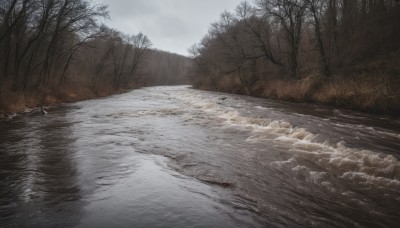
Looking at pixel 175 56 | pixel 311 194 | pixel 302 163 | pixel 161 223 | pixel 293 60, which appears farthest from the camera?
pixel 175 56

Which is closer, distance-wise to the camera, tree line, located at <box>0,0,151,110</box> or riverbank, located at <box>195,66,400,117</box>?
riverbank, located at <box>195,66,400,117</box>

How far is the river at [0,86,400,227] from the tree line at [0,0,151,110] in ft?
36.3

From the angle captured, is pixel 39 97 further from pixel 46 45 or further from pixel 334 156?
pixel 334 156

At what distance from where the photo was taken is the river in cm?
515

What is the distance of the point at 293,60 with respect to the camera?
29.3 meters

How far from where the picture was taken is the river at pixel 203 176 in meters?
5.15

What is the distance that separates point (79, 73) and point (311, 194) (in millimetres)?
40197

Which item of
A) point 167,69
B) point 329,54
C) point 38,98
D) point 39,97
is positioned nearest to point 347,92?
point 329,54

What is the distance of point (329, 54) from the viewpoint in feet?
86.0

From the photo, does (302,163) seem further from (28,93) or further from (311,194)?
(28,93)

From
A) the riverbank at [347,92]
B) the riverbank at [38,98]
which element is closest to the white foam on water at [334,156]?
the riverbank at [347,92]

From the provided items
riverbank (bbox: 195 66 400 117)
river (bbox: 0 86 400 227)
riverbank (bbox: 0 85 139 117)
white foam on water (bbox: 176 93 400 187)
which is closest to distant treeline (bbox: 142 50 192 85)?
riverbank (bbox: 0 85 139 117)

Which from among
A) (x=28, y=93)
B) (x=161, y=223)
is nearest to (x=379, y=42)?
(x=161, y=223)

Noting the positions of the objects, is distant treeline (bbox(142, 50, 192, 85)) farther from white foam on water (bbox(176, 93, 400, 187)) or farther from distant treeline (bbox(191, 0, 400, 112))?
white foam on water (bbox(176, 93, 400, 187))
